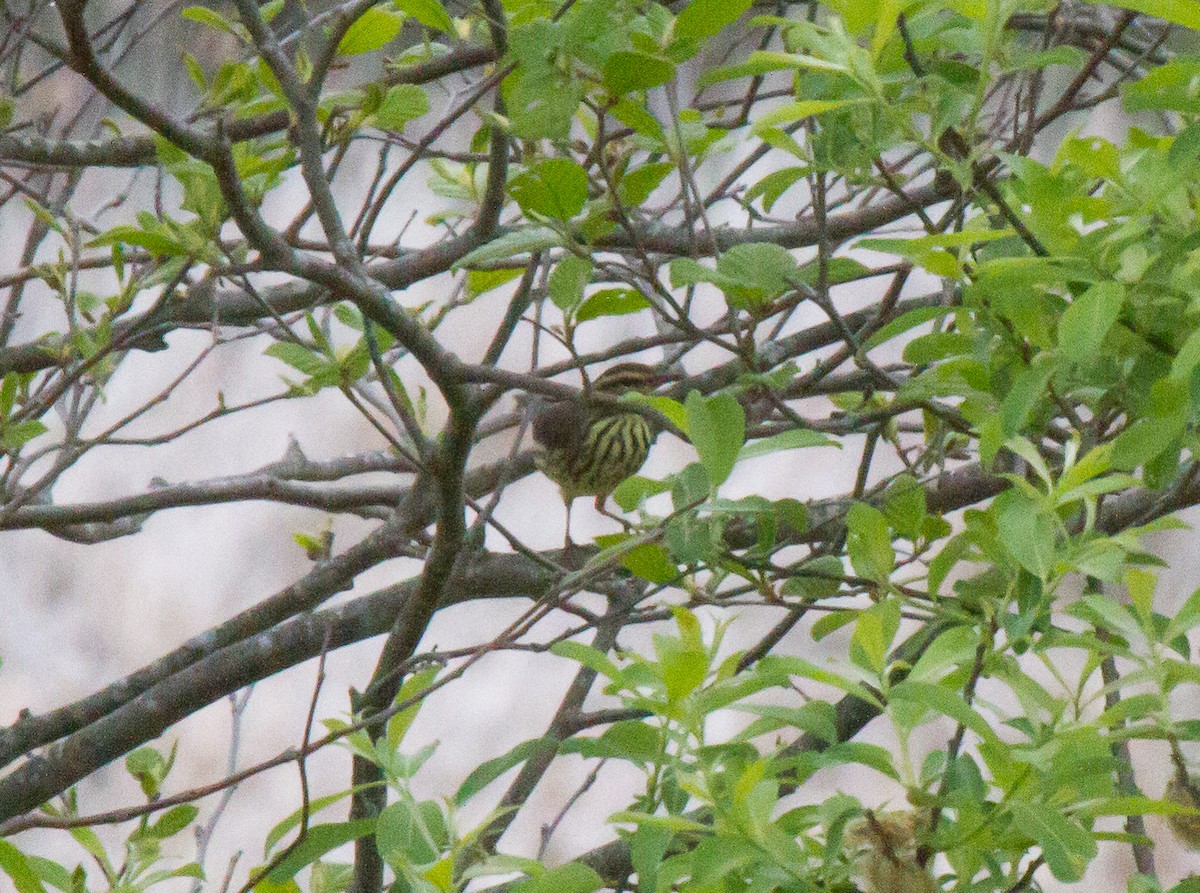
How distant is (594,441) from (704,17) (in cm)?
122

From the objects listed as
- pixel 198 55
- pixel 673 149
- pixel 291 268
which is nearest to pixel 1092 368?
pixel 673 149

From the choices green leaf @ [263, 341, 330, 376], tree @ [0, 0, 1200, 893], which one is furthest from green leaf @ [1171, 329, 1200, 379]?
green leaf @ [263, 341, 330, 376]

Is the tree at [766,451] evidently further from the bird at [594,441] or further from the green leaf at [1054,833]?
the bird at [594,441]

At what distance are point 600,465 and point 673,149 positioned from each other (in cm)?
118

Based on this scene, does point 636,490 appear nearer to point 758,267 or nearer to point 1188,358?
point 758,267

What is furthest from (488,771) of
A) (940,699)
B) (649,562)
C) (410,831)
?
(940,699)

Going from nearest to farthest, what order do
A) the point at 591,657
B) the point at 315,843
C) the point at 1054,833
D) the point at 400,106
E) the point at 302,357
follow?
1. the point at 1054,833
2. the point at 591,657
3. the point at 315,843
4. the point at 400,106
5. the point at 302,357

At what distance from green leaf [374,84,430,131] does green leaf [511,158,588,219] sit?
0.79ft

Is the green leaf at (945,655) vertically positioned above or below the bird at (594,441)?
below

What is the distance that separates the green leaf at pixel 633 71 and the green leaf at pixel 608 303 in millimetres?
171

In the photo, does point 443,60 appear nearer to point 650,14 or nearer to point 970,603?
point 650,14

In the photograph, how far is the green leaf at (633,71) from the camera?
67 cm

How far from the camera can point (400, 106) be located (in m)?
0.95

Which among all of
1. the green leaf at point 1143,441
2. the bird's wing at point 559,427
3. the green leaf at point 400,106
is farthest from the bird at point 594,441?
the green leaf at point 1143,441
